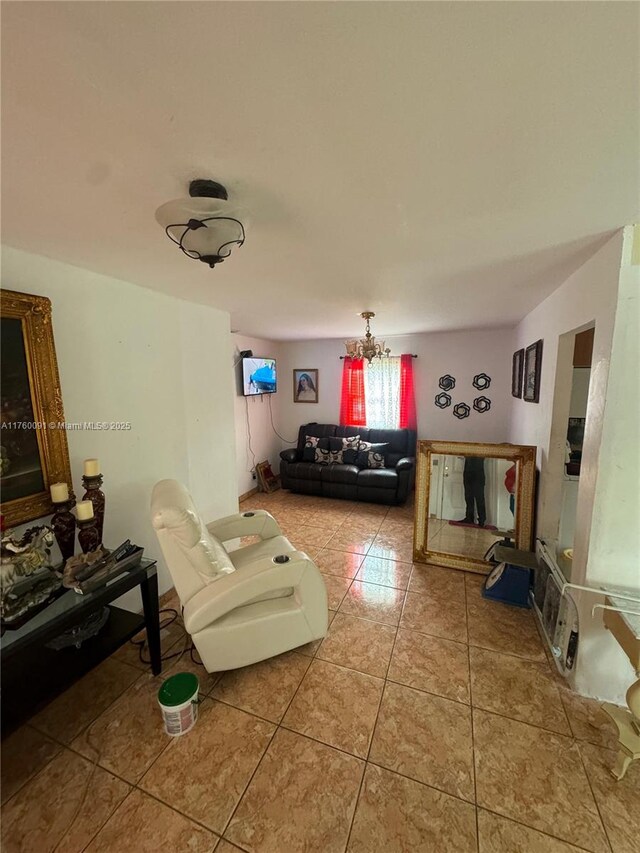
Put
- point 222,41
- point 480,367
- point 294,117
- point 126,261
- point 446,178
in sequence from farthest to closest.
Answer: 1. point 480,367
2. point 126,261
3. point 446,178
4. point 294,117
5. point 222,41

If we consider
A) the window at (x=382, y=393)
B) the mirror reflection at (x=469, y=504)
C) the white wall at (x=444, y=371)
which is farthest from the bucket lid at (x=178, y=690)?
the window at (x=382, y=393)

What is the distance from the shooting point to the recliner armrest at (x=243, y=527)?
88.4 inches

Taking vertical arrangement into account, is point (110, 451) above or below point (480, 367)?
below

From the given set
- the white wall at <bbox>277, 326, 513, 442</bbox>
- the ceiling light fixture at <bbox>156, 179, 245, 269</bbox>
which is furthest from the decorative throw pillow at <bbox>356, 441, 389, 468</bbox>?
the ceiling light fixture at <bbox>156, 179, 245, 269</bbox>

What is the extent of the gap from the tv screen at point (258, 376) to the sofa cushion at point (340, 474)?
147 cm

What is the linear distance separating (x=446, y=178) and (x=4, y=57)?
1.10 metres

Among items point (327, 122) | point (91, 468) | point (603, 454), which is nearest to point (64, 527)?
point (91, 468)

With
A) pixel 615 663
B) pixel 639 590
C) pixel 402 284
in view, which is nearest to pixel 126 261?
pixel 402 284

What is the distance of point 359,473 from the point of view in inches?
166

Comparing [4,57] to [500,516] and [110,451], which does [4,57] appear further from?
[500,516]

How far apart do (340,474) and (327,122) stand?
3.77 metres

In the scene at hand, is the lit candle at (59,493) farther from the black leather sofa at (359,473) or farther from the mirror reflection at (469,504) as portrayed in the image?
the black leather sofa at (359,473)

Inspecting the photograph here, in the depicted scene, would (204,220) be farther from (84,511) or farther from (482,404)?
(482,404)

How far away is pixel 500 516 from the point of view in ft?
8.93
